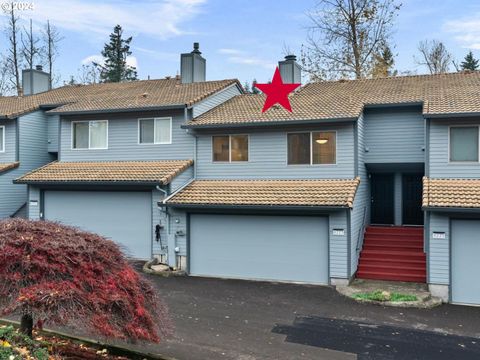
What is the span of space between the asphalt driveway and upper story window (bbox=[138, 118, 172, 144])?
6.44 meters

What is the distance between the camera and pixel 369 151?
51.9 feet

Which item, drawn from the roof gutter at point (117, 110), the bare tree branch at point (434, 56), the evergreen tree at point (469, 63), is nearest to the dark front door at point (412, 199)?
the roof gutter at point (117, 110)

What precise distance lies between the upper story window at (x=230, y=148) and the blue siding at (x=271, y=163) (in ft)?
0.61

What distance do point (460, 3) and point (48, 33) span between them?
32934 millimetres

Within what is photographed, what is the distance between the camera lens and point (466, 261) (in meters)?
11.8

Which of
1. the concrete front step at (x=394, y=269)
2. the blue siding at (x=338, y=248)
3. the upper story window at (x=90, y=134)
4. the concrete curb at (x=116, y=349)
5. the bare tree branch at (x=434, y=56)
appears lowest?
the concrete front step at (x=394, y=269)

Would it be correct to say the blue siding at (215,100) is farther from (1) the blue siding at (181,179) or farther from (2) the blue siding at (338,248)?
(2) the blue siding at (338,248)

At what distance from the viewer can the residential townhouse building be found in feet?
42.5

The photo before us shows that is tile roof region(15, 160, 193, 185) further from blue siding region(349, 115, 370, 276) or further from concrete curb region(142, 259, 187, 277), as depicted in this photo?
blue siding region(349, 115, 370, 276)

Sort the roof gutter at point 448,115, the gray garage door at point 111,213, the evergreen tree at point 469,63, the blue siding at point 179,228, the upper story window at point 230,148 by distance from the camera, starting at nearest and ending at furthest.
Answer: the roof gutter at point 448,115 → the blue siding at point 179,228 → the gray garage door at point 111,213 → the upper story window at point 230,148 → the evergreen tree at point 469,63

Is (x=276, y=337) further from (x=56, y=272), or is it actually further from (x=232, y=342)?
(x=56, y=272)

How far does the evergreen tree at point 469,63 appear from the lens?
4778 cm

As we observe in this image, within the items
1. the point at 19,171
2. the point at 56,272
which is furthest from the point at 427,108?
→ the point at 19,171

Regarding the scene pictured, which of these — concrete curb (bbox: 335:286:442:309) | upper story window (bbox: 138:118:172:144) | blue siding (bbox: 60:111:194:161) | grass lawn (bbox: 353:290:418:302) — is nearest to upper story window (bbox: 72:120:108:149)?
blue siding (bbox: 60:111:194:161)
